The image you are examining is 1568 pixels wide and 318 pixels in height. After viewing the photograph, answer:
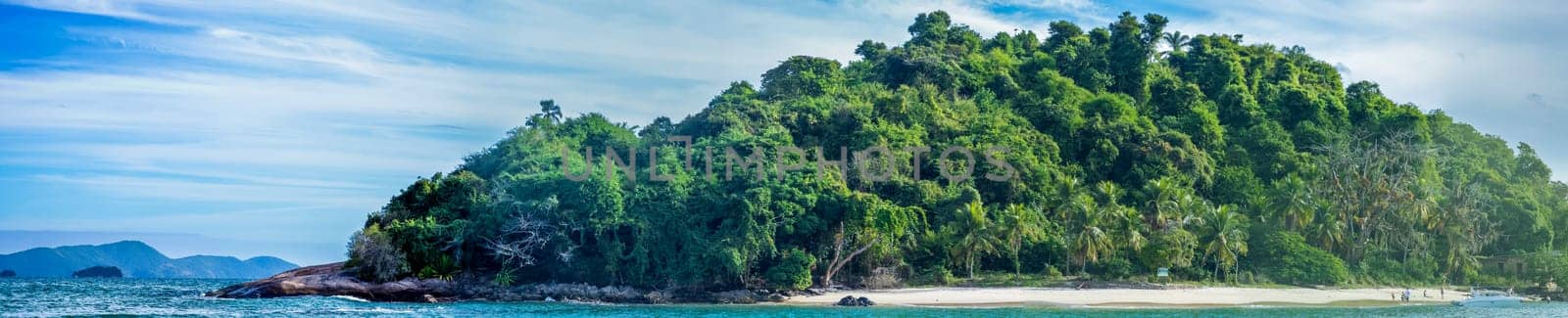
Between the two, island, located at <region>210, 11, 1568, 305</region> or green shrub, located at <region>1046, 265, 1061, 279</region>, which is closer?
island, located at <region>210, 11, 1568, 305</region>

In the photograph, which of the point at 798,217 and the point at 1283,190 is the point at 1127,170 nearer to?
the point at 1283,190

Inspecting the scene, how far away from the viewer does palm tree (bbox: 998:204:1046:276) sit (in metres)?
47.5

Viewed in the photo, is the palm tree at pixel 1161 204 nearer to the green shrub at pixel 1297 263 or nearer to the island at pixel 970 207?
the island at pixel 970 207

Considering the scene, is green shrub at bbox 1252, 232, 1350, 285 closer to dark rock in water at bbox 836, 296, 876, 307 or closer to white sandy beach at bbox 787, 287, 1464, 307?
white sandy beach at bbox 787, 287, 1464, 307

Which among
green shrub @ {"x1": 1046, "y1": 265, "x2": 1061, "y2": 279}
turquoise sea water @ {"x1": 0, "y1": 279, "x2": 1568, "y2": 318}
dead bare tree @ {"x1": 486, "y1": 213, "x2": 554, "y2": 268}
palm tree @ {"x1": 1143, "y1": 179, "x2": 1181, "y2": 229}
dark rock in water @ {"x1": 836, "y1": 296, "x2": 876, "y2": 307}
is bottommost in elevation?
turquoise sea water @ {"x1": 0, "y1": 279, "x2": 1568, "y2": 318}

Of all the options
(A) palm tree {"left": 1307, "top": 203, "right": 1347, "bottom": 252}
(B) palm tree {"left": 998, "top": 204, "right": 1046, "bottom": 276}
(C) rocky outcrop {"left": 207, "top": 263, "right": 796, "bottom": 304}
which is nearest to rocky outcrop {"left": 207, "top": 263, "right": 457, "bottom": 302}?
(C) rocky outcrop {"left": 207, "top": 263, "right": 796, "bottom": 304}

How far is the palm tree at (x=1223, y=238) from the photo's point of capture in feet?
155

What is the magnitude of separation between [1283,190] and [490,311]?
31.7 meters

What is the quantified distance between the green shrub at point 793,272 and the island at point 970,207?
0.08 m

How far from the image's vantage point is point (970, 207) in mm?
47219

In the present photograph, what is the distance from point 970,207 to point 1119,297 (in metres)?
6.66

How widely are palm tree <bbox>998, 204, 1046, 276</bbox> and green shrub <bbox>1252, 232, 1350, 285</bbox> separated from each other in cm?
883

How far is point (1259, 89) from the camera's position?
6662 cm

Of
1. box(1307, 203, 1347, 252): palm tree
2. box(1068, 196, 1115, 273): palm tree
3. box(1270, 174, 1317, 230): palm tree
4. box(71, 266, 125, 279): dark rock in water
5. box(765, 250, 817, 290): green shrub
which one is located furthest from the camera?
box(71, 266, 125, 279): dark rock in water
